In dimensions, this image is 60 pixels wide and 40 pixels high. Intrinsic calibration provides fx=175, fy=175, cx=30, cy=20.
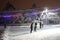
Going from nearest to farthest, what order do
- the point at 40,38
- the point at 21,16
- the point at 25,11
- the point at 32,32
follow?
1. the point at 40,38
2. the point at 32,32
3. the point at 21,16
4. the point at 25,11

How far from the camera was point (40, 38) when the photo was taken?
412cm

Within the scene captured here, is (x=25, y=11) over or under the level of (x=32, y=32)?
over

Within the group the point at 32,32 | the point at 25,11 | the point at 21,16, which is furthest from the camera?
the point at 25,11

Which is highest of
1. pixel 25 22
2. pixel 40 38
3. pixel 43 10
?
pixel 43 10

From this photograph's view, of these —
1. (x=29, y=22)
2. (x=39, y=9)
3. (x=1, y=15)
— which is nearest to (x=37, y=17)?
(x=29, y=22)

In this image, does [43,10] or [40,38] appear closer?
[40,38]

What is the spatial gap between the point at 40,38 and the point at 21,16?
1.20 meters

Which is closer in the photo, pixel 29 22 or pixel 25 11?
pixel 29 22

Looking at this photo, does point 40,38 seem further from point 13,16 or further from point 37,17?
point 13,16

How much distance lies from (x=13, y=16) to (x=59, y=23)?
140cm

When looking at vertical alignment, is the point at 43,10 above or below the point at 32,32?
above

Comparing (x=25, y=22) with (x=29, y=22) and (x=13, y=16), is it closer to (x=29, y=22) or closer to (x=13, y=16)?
(x=29, y=22)

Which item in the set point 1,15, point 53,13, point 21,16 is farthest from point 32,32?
point 1,15

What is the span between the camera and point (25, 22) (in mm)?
4883
